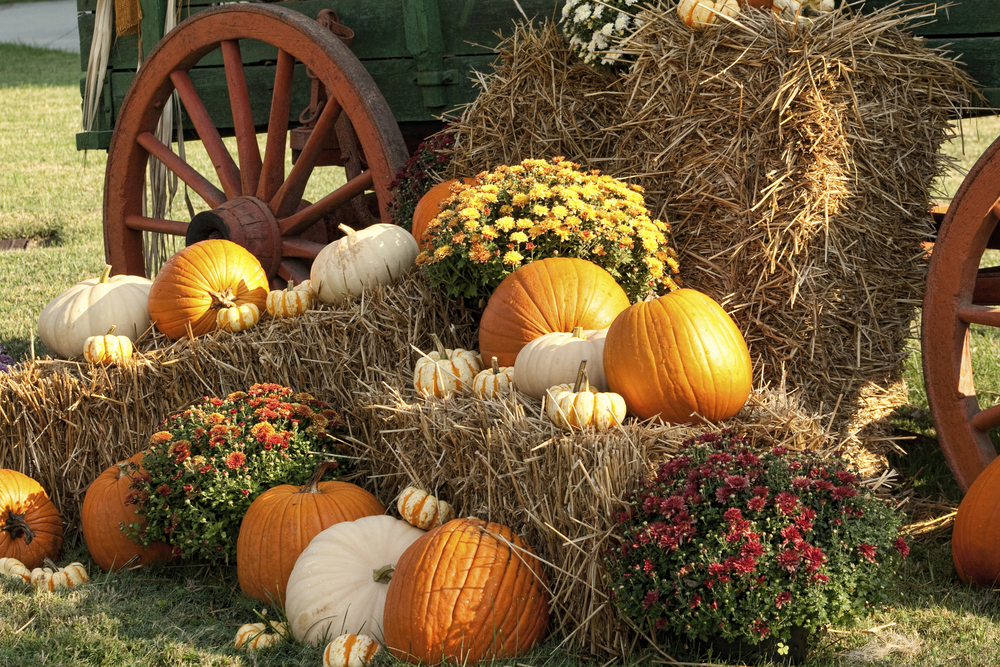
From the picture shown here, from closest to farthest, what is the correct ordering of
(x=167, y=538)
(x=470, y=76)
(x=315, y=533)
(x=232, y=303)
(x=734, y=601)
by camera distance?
(x=734, y=601)
(x=315, y=533)
(x=167, y=538)
(x=232, y=303)
(x=470, y=76)

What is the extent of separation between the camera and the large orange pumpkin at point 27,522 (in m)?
3.21

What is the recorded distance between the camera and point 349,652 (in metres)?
2.37

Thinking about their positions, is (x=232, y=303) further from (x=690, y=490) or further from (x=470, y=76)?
(x=690, y=490)

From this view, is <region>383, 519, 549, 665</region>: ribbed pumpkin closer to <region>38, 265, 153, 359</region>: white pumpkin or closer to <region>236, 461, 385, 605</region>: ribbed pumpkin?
<region>236, 461, 385, 605</region>: ribbed pumpkin

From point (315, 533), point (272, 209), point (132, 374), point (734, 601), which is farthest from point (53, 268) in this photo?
point (734, 601)

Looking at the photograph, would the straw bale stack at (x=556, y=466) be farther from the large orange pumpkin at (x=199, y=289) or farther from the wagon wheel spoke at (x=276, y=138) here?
the wagon wheel spoke at (x=276, y=138)

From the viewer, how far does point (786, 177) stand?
10.3 ft

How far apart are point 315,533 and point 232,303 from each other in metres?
1.16

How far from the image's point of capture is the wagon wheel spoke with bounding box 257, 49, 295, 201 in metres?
4.23

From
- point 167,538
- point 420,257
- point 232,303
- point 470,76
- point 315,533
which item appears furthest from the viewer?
point 470,76

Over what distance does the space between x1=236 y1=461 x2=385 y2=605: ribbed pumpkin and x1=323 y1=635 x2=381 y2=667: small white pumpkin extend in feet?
1.40

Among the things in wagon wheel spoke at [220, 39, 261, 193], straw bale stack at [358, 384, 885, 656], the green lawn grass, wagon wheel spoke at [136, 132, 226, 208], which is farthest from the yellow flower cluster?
wagon wheel spoke at [136, 132, 226, 208]

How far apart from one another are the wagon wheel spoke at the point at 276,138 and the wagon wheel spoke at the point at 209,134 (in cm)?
19

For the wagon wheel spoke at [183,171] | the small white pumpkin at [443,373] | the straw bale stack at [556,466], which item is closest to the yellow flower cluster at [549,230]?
the small white pumpkin at [443,373]
